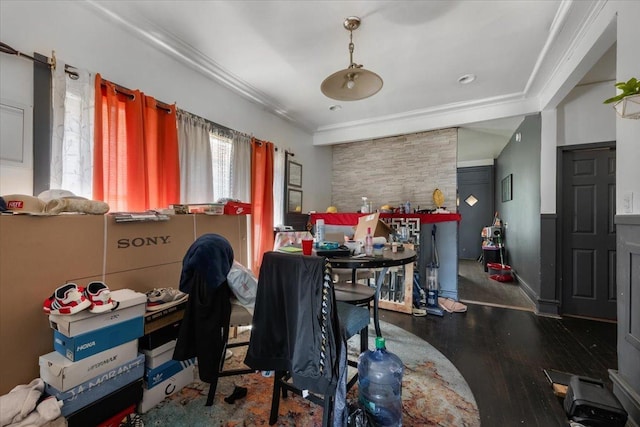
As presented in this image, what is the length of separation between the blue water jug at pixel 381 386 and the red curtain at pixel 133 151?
7.08 ft

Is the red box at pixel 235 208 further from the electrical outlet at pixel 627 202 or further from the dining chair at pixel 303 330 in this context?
the electrical outlet at pixel 627 202

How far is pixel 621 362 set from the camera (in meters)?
1.60

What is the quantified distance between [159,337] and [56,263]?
2.39ft

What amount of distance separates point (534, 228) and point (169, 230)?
14.1ft

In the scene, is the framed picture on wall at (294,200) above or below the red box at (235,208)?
above

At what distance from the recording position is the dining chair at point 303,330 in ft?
3.73

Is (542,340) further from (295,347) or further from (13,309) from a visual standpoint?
(13,309)

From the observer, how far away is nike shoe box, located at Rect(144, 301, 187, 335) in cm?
161

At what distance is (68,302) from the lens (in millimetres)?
1289

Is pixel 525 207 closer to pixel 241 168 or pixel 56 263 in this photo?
pixel 241 168

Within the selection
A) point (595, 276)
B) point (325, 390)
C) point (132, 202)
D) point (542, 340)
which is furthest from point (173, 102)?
point (595, 276)

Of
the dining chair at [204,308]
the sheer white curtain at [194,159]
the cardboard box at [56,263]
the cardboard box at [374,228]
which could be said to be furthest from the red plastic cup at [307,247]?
the sheer white curtain at [194,159]

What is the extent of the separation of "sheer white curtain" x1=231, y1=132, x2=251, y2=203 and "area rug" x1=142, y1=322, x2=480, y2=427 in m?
1.97

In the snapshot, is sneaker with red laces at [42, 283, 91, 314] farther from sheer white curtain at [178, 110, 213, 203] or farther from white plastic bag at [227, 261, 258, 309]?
sheer white curtain at [178, 110, 213, 203]
